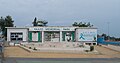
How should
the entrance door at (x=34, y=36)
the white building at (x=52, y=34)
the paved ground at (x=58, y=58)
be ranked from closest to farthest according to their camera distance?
the paved ground at (x=58, y=58)
the white building at (x=52, y=34)
the entrance door at (x=34, y=36)

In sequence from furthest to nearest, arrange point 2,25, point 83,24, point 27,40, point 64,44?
point 83,24, point 2,25, point 27,40, point 64,44

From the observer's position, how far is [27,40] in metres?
70.4

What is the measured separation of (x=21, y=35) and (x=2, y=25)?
34.2 m

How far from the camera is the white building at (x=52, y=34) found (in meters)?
70.8

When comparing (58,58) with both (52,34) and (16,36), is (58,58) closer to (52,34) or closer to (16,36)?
(16,36)

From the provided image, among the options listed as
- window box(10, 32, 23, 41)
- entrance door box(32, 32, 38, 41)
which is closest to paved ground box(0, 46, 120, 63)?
window box(10, 32, 23, 41)

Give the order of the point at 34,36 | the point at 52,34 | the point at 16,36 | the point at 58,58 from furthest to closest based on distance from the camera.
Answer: the point at 52,34 → the point at 34,36 → the point at 16,36 → the point at 58,58

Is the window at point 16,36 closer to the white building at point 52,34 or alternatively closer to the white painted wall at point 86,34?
the white building at point 52,34

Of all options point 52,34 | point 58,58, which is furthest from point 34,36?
point 58,58

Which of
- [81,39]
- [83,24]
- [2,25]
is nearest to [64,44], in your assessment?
[81,39]

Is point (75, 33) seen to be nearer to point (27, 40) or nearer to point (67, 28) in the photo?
point (67, 28)

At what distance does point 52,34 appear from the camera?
243 ft

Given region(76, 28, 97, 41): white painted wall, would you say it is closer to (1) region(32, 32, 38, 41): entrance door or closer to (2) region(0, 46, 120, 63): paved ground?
(1) region(32, 32, 38, 41): entrance door

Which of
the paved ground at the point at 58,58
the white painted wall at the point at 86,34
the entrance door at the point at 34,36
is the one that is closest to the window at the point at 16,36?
the entrance door at the point at 34,36
